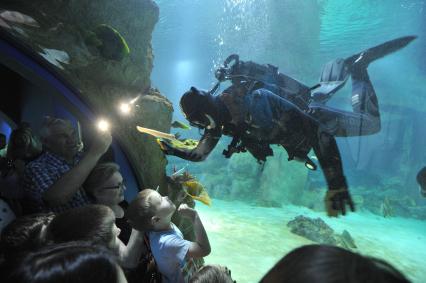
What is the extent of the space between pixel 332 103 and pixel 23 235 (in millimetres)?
31759

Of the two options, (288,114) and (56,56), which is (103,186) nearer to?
(288,114)

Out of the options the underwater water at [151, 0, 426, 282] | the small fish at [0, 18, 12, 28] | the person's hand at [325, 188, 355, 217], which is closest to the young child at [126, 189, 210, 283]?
the person's hand at [325, 188, 355, 217]

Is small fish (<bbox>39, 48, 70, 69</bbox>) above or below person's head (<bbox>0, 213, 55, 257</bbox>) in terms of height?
above

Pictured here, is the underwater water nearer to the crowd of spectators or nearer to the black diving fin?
the crowd of spectators

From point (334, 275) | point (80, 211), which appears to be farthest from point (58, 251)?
point (334, 275)

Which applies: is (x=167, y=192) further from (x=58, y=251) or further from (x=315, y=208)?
(x=315, y=208)

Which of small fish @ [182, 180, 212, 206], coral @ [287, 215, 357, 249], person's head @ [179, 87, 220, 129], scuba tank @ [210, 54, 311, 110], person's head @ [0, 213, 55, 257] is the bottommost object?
coral @ [287, 215, 357, 249]

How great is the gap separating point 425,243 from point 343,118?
13.5m

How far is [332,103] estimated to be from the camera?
29906 millimetres

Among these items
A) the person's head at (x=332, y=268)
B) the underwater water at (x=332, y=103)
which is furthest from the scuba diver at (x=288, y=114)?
the underwater water at (x=332, y=103)

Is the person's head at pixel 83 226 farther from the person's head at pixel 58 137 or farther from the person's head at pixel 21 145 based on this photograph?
the person's head at pixel 21 145

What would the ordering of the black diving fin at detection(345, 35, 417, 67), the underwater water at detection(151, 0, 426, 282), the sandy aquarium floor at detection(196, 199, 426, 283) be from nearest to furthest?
the black diving fin at detection(345, 35, 417, 67) → the sandy aquarium floor at detection(196, 199, 426, 283) → the underwater water at detection(151, 0, 426, 282)

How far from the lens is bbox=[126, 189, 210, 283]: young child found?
247cm

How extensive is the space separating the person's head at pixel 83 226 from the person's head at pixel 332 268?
117 cm
